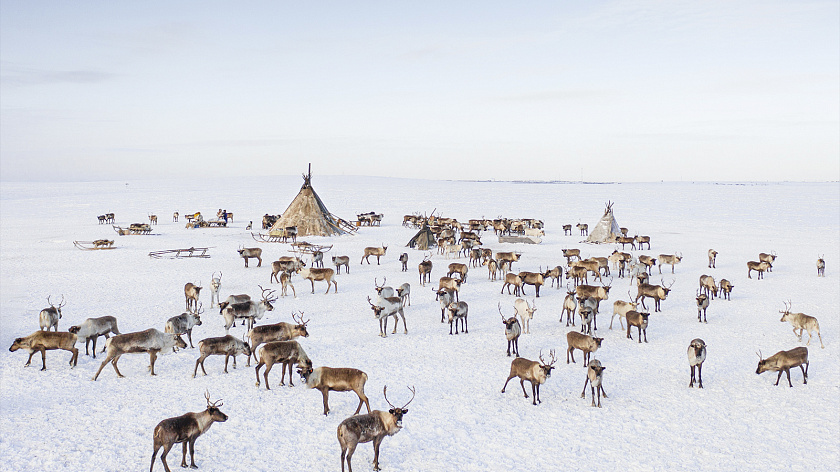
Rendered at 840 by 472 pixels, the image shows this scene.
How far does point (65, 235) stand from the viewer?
38469 millimetres

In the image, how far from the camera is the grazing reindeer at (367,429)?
25.8 ft

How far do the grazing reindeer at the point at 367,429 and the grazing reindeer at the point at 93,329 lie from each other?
25.1 ft

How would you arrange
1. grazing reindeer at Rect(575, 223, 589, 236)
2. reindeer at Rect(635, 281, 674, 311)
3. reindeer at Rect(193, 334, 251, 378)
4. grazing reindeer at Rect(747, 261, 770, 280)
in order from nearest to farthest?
1. reindeer at Rect(193, 334, 251, 378)
2. reindeer at Rect(635, 281, 674, 311)
3. grazing reindeer at Rect(747, 261, 770, 280)
4. grazing reindeer at Rect(575, 223, 589, 236)

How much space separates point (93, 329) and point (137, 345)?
201 centimetres

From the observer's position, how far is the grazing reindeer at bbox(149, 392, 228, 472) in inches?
303

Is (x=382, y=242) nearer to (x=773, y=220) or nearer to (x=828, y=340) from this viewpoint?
(x=828, y=340)

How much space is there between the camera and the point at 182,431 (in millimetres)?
7871

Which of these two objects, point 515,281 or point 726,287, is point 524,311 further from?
point 726,287

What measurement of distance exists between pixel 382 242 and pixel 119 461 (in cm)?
2912

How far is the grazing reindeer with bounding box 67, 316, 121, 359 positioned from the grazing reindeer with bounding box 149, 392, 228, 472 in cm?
568

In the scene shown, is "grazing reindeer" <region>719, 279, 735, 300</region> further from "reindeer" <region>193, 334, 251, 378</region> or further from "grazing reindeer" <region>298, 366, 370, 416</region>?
"reindeer" <region>193, 334, 251, 378</region>

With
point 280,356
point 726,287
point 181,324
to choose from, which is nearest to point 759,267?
point 726,287

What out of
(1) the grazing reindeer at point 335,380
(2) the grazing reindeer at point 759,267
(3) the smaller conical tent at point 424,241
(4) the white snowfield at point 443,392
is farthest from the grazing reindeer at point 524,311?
(3) the smaller conical tent at point 424,241

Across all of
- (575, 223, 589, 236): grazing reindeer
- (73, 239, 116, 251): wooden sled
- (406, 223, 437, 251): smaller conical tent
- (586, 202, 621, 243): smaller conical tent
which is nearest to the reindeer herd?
(406, 223, 437, 251): smaller conical tent
